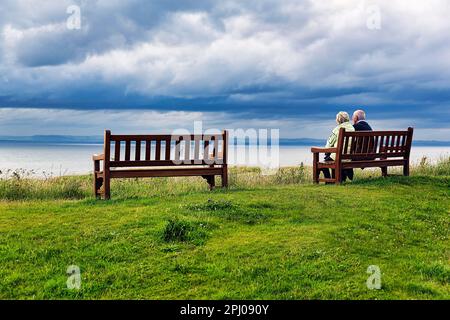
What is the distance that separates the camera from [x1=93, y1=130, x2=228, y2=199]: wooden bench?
11078mm

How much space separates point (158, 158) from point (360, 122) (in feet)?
19.2

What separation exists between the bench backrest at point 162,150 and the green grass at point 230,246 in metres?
0.87

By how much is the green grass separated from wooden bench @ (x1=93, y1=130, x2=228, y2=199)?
694 millimetres

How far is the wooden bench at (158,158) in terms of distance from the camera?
436 inches

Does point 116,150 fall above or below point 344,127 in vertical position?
below

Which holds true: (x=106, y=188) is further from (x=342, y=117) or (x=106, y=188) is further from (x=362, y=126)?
(x=362, y=126)

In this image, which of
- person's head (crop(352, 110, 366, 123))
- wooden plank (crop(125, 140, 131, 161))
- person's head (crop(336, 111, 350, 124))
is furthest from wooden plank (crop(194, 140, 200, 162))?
person's head (crop(352, 110, 366, 123))

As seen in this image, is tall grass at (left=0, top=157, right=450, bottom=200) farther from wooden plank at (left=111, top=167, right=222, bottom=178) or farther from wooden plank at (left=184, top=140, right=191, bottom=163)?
wooden plank at (left=184, top=140, right=191, bottom=163)

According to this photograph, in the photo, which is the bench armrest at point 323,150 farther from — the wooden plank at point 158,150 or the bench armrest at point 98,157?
the bench armrest at point 98,157

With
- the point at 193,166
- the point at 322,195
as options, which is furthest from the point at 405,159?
the point at 193,166

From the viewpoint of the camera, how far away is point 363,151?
45.2ft

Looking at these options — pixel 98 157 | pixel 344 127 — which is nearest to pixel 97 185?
pixel 98 157

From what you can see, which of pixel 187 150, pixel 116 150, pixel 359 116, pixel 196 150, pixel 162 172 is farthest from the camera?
pixel 359 116
